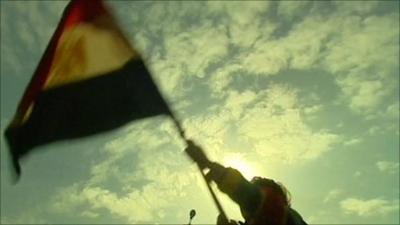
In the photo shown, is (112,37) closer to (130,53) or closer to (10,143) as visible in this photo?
(130,53)

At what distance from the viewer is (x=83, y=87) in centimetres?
862

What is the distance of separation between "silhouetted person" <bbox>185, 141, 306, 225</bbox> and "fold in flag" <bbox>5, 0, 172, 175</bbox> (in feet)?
4.84

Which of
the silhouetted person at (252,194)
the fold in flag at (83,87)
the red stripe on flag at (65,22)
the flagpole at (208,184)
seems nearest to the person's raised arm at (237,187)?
the silhouetted person at (252,194)

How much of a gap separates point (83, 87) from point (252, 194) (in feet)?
11.1

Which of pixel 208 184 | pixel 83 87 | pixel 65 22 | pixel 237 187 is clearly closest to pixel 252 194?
pixel 237 187

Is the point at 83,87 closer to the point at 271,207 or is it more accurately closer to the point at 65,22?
the point at 65,22

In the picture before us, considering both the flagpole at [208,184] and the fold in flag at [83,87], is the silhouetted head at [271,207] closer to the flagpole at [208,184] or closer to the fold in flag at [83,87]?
the flagpole at [208,184]

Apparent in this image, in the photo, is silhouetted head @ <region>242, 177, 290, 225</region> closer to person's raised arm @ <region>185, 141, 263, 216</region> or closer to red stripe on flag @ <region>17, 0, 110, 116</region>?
person's raised arm @ <region>185, 141, 263, 216</region>

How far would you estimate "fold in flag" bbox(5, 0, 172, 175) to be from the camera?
26.8 feet

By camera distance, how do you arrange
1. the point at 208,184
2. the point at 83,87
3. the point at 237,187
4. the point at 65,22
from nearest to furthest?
the point at 237,187
the point at 208,184
the point at 83,87
the point at 65,22

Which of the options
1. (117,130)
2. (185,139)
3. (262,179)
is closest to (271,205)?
(262,179)

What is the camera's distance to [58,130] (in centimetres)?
817

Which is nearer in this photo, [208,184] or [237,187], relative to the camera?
[237,187]

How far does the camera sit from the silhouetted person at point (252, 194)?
21.6 feet
